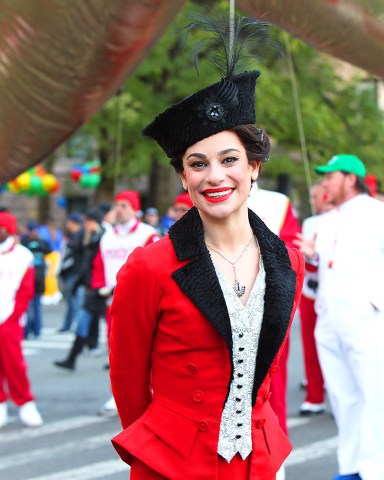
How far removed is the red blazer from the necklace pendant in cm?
8

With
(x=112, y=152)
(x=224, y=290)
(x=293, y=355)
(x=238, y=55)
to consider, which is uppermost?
(x=112, y=152)

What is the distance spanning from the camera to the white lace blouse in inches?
111

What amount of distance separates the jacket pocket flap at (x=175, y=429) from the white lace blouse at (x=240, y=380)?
0.30ft

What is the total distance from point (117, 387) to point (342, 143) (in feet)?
70.4

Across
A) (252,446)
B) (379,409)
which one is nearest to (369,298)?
(379,409)

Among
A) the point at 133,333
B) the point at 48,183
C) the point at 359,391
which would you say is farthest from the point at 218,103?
the point at 48,183

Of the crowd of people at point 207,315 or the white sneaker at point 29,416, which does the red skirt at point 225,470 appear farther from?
the white sneaker at point 29,416

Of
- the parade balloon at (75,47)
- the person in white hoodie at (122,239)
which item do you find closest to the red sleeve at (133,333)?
the parade balloon at (75,47)

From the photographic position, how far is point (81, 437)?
24.6 ft

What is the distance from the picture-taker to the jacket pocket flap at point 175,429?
2.80m

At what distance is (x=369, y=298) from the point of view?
568 cm

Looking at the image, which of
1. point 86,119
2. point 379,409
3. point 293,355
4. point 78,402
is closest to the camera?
point 86,119

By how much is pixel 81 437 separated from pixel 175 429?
486 cm

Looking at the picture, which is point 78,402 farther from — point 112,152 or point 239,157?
point 112,152
